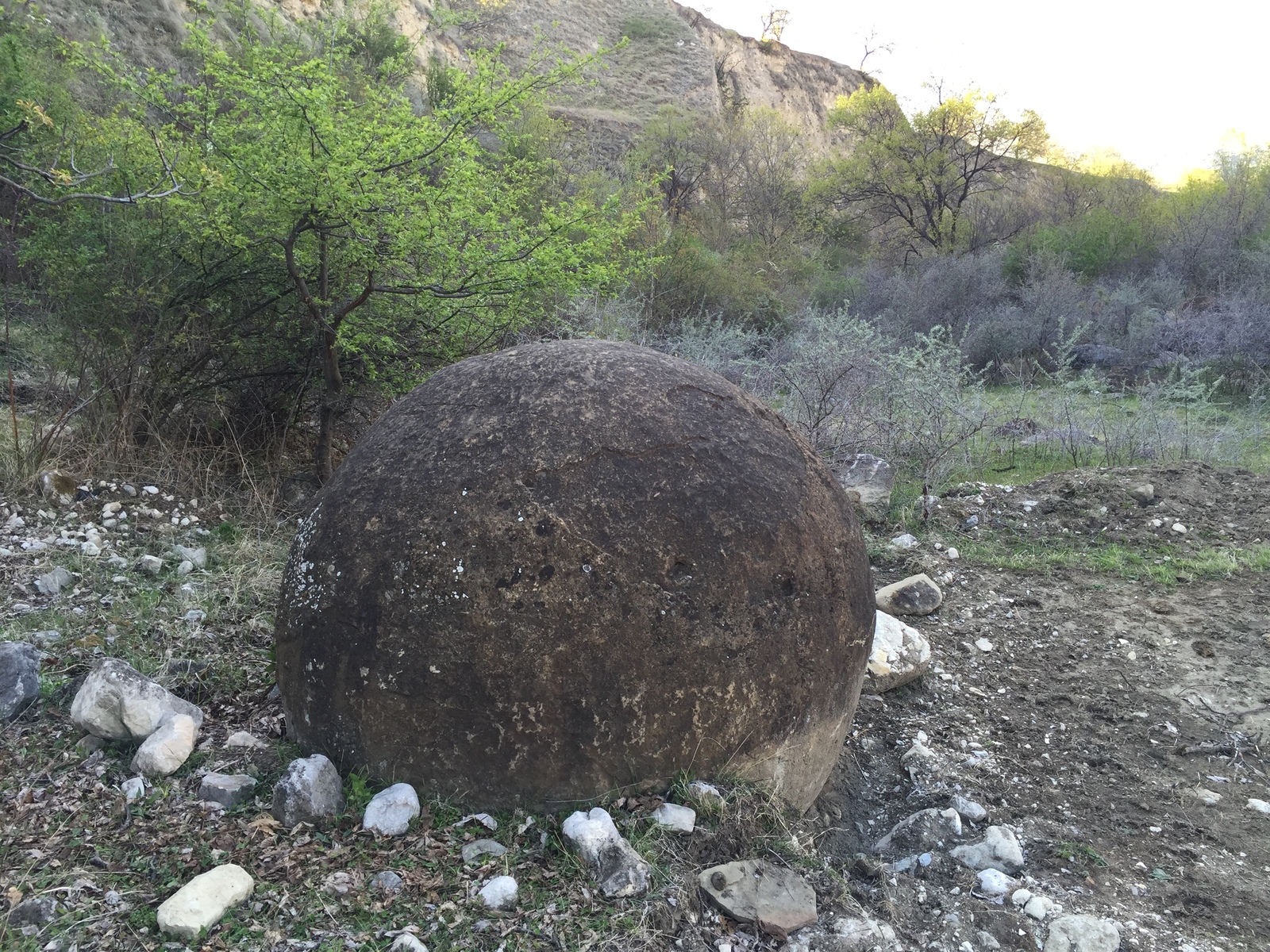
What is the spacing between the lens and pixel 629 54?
31.9 metres

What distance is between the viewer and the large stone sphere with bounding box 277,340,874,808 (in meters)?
2.49

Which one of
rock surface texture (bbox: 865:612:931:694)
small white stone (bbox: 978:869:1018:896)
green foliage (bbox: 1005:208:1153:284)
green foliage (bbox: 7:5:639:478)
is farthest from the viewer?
green foliage (bbox: 1005:208:1153:284)

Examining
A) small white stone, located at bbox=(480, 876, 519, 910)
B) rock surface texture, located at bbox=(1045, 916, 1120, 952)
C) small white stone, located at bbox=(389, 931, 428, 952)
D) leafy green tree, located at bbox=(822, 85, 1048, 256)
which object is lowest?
small white stone, located at bbox=(389, 931, 428, 952)

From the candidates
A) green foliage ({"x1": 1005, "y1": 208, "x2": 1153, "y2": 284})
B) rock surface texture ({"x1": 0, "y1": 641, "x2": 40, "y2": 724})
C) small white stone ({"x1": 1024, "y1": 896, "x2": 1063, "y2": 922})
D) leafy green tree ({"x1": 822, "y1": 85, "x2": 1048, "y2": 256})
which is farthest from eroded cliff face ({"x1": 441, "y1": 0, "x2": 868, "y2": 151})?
small white stone ({"x1": 1024, "y1": 896, "x2": 1063, "y2": 922})

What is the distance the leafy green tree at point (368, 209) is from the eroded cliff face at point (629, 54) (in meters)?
13.0

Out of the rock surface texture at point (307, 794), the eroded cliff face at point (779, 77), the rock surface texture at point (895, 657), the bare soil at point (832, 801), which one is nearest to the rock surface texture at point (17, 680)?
the bare soil at point (832, 801)

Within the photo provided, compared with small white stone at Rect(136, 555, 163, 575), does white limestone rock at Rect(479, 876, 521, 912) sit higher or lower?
higher

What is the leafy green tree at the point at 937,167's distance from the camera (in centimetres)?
2236

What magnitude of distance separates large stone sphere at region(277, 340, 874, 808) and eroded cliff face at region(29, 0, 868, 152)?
16860mm

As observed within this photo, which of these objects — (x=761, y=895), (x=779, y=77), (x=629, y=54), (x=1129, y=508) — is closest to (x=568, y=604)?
(x=761, y=895)

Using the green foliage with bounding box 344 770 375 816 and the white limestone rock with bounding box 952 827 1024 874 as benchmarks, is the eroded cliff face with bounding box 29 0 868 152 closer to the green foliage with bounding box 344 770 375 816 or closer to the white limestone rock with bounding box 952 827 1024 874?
the green foliage with bounding box 344 770 375 816

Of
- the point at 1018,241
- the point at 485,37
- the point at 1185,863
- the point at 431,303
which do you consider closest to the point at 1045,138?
the point at 1018,241

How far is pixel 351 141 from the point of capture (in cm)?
500

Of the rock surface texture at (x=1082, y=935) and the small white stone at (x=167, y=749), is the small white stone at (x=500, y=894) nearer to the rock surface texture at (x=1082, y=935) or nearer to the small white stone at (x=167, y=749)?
the small white stone at (x=167, y=749)
